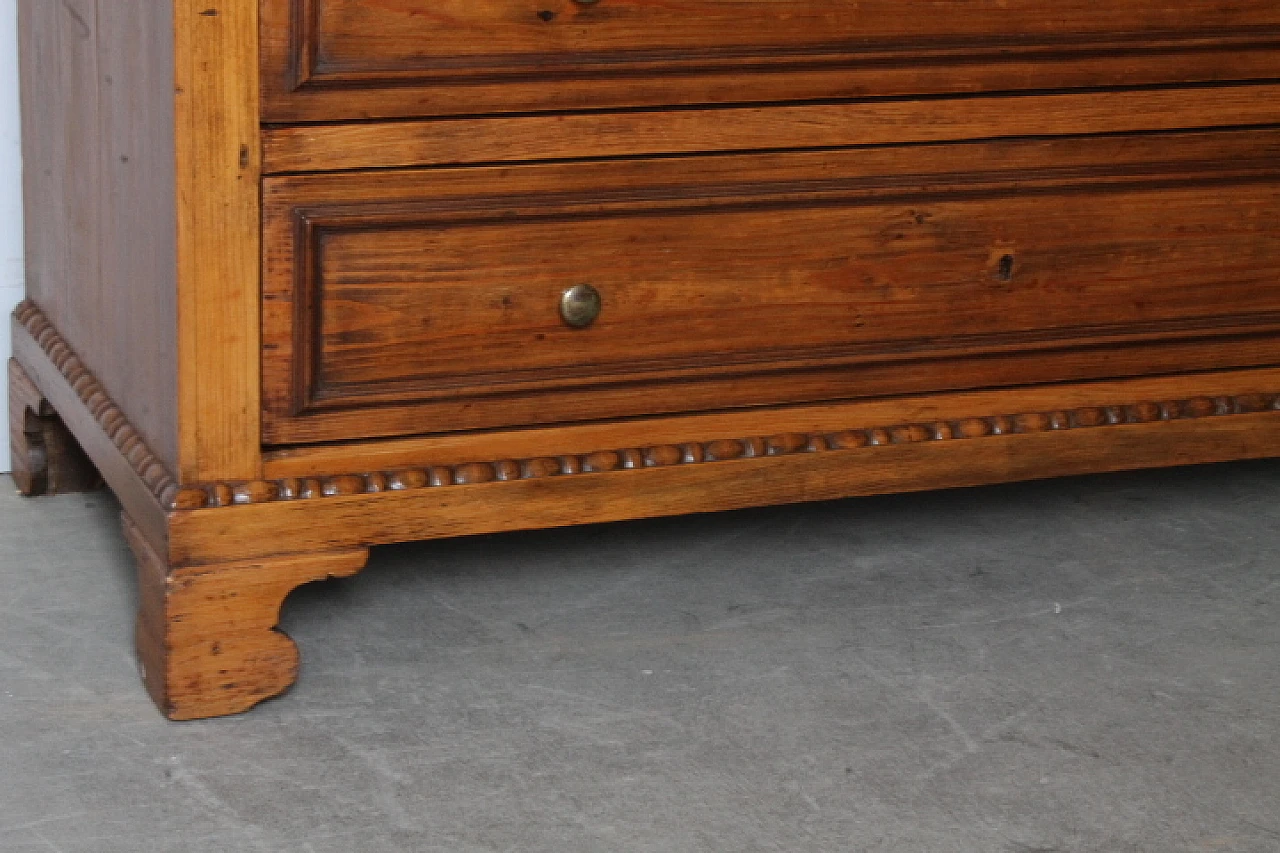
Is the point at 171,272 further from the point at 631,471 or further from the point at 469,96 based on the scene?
the point at 631,471

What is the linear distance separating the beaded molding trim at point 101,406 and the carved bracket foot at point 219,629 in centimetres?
7

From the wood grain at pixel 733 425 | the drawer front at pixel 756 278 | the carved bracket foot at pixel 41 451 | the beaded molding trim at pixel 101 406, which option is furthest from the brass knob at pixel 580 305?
the carved bracket foot at pixel 41 451

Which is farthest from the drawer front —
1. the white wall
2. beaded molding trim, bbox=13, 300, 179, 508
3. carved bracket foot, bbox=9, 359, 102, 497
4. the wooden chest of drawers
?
the white wall

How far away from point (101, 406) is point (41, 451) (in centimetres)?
34

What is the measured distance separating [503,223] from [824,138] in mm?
326

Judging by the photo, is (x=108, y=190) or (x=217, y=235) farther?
(x=108, y=190)

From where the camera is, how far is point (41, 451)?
2.24 m

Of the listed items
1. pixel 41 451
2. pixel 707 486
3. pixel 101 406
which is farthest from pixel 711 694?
pixel 41 451

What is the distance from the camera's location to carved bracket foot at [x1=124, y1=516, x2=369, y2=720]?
1.71m

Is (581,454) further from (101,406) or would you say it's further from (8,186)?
(8,186)

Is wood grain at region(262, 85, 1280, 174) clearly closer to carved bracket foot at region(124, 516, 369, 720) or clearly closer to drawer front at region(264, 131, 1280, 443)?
drawer front at region(264, 131, 1280, 443)

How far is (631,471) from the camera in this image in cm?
186

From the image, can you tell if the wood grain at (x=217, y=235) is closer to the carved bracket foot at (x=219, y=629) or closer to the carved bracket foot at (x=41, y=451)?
the carved bracket foot at (x=219, y=629)

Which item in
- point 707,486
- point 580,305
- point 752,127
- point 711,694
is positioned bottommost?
point 711,694
